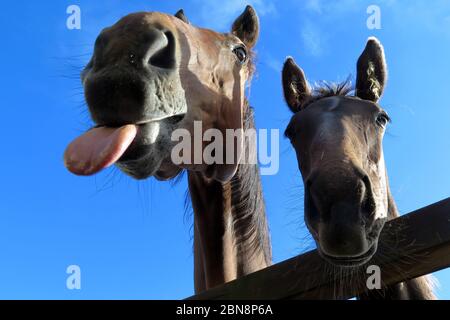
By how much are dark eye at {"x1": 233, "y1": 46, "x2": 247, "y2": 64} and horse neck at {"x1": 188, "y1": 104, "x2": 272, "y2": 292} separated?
48 centimetres

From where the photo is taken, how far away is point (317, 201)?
287 centimetres

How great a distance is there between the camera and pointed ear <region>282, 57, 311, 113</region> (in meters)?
4.62

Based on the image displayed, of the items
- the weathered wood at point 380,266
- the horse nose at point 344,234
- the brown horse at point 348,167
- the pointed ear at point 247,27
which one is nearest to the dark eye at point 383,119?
the brown horse at point 348,167

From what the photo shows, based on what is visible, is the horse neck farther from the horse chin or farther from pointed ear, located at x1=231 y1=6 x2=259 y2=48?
the horse chin

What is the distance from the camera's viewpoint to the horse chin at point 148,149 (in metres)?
2.90

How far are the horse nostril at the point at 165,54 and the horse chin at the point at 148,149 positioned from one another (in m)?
0.34

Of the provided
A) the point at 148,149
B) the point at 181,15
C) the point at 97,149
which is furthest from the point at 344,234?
the point at 181,15

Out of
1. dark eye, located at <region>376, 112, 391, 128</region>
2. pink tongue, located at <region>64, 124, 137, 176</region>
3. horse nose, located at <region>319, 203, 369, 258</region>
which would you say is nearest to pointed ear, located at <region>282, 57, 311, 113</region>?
dark eye, located at <region>376, 112, 391, 128</region>

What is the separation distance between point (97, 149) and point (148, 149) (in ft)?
1.34

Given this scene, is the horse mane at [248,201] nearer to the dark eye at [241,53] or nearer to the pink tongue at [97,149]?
the dark eye at [241,53]

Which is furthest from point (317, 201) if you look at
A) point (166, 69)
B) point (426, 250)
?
point (166, 69)

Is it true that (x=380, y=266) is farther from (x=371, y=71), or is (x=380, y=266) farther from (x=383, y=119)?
(x=371, y=71)

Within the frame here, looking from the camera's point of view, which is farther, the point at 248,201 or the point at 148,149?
the point at 248,201

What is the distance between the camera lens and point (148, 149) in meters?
2.99
